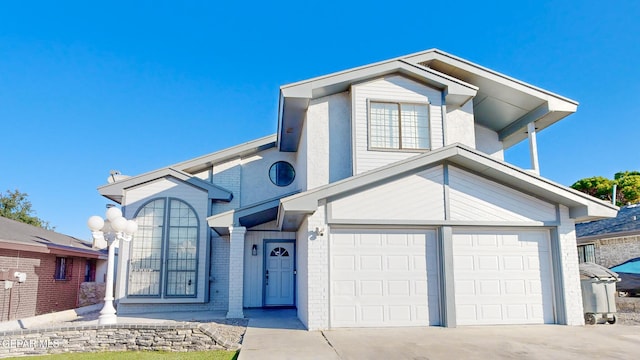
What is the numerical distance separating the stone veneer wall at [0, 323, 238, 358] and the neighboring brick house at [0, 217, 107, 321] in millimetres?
4501

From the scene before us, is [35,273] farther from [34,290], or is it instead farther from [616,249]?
[616,249]

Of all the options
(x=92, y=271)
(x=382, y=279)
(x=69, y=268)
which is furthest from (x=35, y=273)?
(x=382, y=279)

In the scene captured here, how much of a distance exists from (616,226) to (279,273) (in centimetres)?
1309

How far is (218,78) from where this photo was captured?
21.1 m

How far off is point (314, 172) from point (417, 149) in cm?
275

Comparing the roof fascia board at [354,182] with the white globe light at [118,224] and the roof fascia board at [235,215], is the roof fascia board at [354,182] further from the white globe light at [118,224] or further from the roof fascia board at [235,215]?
the white globe light at [118,224]

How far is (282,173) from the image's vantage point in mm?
14477

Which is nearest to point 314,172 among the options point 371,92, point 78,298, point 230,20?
point 371,92

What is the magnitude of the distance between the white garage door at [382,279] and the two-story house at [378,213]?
2 centimetres

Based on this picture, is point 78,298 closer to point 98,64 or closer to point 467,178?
A: point 98,64

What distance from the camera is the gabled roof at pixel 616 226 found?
15806 mm

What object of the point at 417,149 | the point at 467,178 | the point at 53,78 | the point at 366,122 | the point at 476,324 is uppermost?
the point at 53,78

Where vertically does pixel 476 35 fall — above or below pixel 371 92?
above

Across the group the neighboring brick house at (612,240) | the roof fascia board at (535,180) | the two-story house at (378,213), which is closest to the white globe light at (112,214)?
the two-story house at (378,213)
